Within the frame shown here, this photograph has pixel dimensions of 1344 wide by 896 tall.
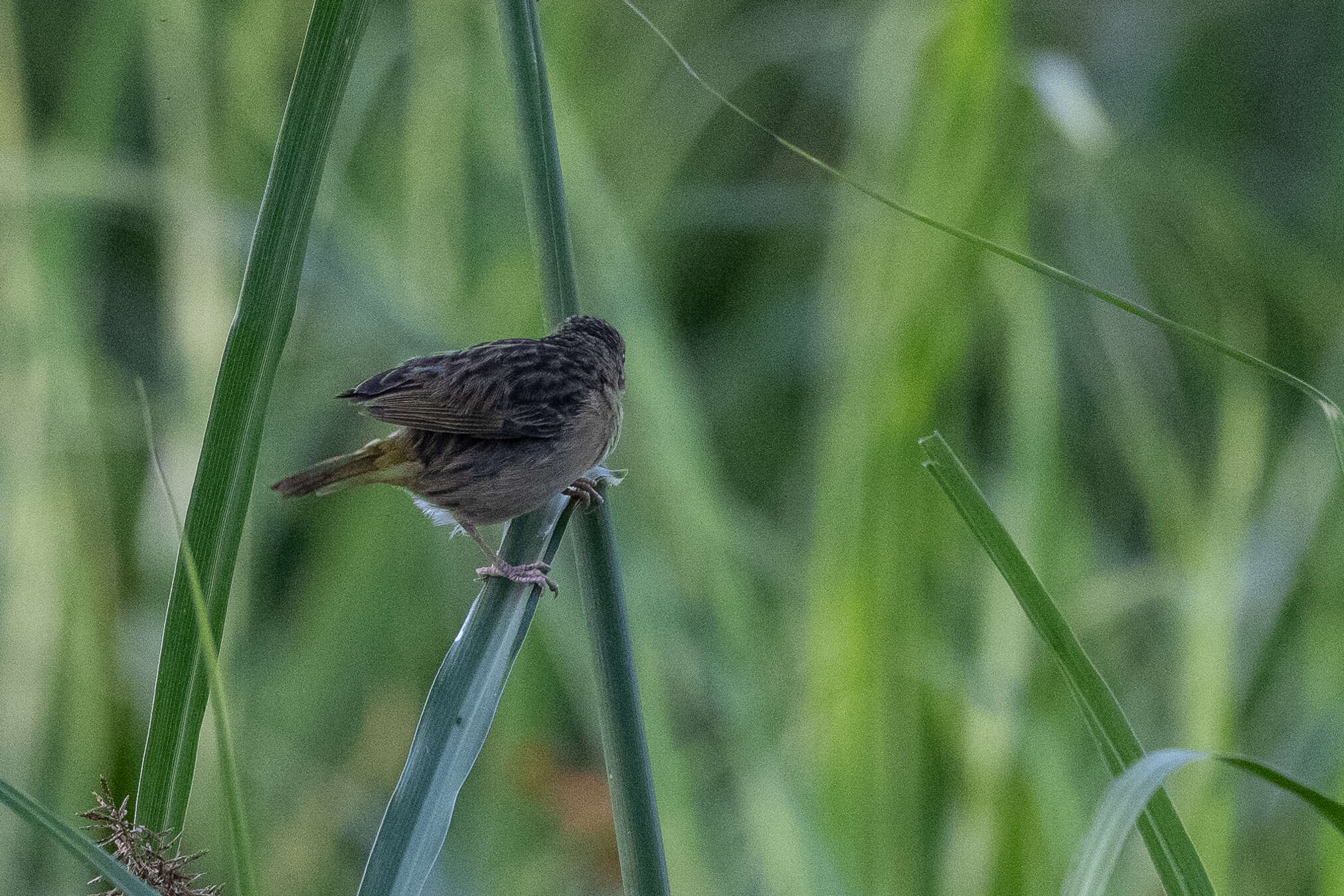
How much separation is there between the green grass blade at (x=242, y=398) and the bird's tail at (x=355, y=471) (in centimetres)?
54

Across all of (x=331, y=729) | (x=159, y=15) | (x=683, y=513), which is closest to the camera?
(x=683, y=513)

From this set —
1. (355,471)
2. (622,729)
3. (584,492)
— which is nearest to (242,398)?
(622,729)

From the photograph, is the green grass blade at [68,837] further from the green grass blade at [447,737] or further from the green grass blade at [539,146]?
the green grass blade at [539,146]

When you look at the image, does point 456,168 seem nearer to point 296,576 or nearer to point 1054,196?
point 296,576

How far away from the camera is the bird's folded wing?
69.8 inches

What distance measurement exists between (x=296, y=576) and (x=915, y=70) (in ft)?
6.60

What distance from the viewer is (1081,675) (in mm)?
914

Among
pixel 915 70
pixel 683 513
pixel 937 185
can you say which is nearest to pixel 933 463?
pixel 937 185

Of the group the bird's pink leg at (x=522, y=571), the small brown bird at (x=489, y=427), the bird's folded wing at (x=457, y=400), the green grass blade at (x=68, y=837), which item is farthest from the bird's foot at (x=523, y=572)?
the green grass blade at (x=68, y=837)

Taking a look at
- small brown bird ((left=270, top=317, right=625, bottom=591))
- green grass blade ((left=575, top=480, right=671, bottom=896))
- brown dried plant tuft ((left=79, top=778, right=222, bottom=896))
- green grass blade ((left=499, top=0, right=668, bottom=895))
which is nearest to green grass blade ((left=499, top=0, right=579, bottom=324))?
green grass blade ((left=499, top=0, right=668, bottom=895))

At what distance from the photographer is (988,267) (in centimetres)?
222

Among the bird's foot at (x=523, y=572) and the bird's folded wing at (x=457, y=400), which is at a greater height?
the bird's folded wing at (x=457, y=400)

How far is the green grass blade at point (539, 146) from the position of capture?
1.19 metres

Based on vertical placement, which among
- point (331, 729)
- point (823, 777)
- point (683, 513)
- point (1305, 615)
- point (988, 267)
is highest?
point (988, 267)
